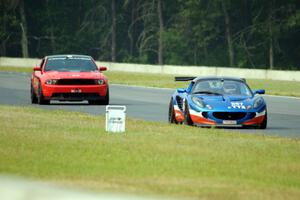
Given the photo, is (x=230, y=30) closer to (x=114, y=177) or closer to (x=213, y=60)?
(x=213, y=60)

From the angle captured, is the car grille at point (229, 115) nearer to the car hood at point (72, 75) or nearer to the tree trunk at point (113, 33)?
the car hood at point (72, 75)

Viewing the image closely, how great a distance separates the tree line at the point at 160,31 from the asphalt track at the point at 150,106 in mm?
50466

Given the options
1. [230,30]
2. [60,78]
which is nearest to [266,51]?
[230,30]

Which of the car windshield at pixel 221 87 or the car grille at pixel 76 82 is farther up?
the car windshield at pixel 221 87

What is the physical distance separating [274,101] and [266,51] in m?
59.3

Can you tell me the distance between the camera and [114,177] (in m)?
11.5

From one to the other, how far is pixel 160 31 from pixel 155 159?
89952mm

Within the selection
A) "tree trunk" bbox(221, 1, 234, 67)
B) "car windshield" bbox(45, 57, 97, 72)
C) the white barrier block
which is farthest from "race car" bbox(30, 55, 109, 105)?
"tree trunk" bbox(221, 1, 234, 67)

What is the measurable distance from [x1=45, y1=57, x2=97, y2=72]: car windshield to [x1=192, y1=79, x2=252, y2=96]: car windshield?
→ 31.3 feet

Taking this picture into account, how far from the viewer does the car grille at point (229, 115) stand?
22.6 meters

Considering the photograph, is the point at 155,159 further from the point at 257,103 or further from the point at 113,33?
the point at 113,33

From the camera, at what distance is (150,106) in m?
32.9

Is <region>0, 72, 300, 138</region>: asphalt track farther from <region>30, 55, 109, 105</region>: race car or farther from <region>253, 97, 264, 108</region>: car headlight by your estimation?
<region>253, 97, 264, 108</region>: car headlight

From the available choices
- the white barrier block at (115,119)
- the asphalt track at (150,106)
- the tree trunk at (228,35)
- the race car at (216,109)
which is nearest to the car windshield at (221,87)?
the race car at (216,109)
